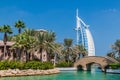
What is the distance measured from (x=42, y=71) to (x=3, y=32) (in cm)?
1190

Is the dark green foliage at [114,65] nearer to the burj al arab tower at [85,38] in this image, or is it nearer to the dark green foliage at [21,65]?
the dark green foliage at [21,65]

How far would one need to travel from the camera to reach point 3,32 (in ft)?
190

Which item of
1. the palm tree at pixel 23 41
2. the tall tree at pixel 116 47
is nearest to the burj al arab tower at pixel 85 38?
the tall tree at pixel 116 47

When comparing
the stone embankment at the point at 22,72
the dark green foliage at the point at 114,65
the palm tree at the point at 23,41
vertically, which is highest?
the palm tree at the point at 23,41

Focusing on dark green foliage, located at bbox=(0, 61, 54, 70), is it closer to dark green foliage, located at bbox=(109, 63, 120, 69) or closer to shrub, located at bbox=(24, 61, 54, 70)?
shrub, located at bbox=(24, 61, 54, 70)

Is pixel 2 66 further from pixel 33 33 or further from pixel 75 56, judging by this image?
pixel 75 56

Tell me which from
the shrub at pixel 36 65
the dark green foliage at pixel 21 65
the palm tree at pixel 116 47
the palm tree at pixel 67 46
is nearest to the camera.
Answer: the dark green foliage at pixel 21 65

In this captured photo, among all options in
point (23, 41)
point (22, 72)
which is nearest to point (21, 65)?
point (22, 72)

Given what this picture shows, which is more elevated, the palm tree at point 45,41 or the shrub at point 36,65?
the palm tree at point 45,41

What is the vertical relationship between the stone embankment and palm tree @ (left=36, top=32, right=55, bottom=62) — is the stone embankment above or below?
below

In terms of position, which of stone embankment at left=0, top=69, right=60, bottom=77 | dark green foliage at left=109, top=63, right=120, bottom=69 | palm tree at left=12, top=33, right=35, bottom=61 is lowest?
stone embankment at left=0, top=69, right=60, bottom=77

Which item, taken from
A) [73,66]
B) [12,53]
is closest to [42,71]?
[12,53]

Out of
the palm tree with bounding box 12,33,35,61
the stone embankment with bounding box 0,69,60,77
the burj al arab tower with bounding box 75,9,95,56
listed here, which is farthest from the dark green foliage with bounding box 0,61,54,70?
the burj al arab tower with bounding box 75,9,95,56

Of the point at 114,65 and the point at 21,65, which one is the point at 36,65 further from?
the point at 114,65
